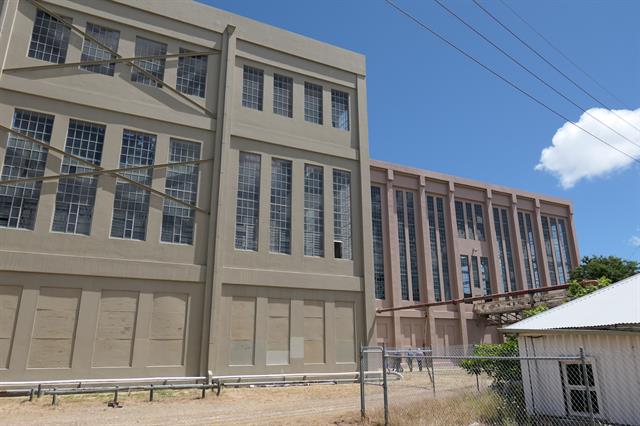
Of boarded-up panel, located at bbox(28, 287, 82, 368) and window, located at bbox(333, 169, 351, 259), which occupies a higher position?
window, located at bbox(333, 169, 351, 259)

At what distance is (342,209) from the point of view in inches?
987

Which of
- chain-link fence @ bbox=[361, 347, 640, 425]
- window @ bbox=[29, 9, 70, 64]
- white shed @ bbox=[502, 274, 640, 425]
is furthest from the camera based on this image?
window @ bbox=[29, 9, 70, 64]

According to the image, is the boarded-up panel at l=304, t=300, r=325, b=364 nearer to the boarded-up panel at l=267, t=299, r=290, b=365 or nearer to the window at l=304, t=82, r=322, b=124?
the boarded-up panel at l=267, t=299, r=290, b=365

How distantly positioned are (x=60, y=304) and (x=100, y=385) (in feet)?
11.5

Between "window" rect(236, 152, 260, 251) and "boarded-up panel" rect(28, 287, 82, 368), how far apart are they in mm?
7366

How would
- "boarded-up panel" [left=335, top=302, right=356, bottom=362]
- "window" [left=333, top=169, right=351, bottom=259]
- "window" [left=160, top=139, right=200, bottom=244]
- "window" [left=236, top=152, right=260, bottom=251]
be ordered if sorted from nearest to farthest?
1. "window" [left=160, top=139, right=200, bottom=244]
2. "window" [left=236, top=152, right=260, bottom=251]
3. "boarded-up panel" [left=335, top=302, right=356, bottom=362]
4. "window" [left=333, top=169, right=351, bottom=259]

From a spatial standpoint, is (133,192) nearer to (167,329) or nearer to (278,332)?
(167,329)

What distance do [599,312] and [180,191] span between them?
1708cm

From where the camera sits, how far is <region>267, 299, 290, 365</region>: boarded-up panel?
2123cm

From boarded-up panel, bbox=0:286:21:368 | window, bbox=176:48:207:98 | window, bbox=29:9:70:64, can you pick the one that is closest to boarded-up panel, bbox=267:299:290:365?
boarded-up panel, bbox=0:286:21:368

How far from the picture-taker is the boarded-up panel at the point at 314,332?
22.0m

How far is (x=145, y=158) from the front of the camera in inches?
830

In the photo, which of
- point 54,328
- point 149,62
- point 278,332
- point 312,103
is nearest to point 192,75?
point 149,62

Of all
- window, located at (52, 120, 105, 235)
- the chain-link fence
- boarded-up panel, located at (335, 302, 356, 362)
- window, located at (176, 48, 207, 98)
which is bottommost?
the chain-link fence
